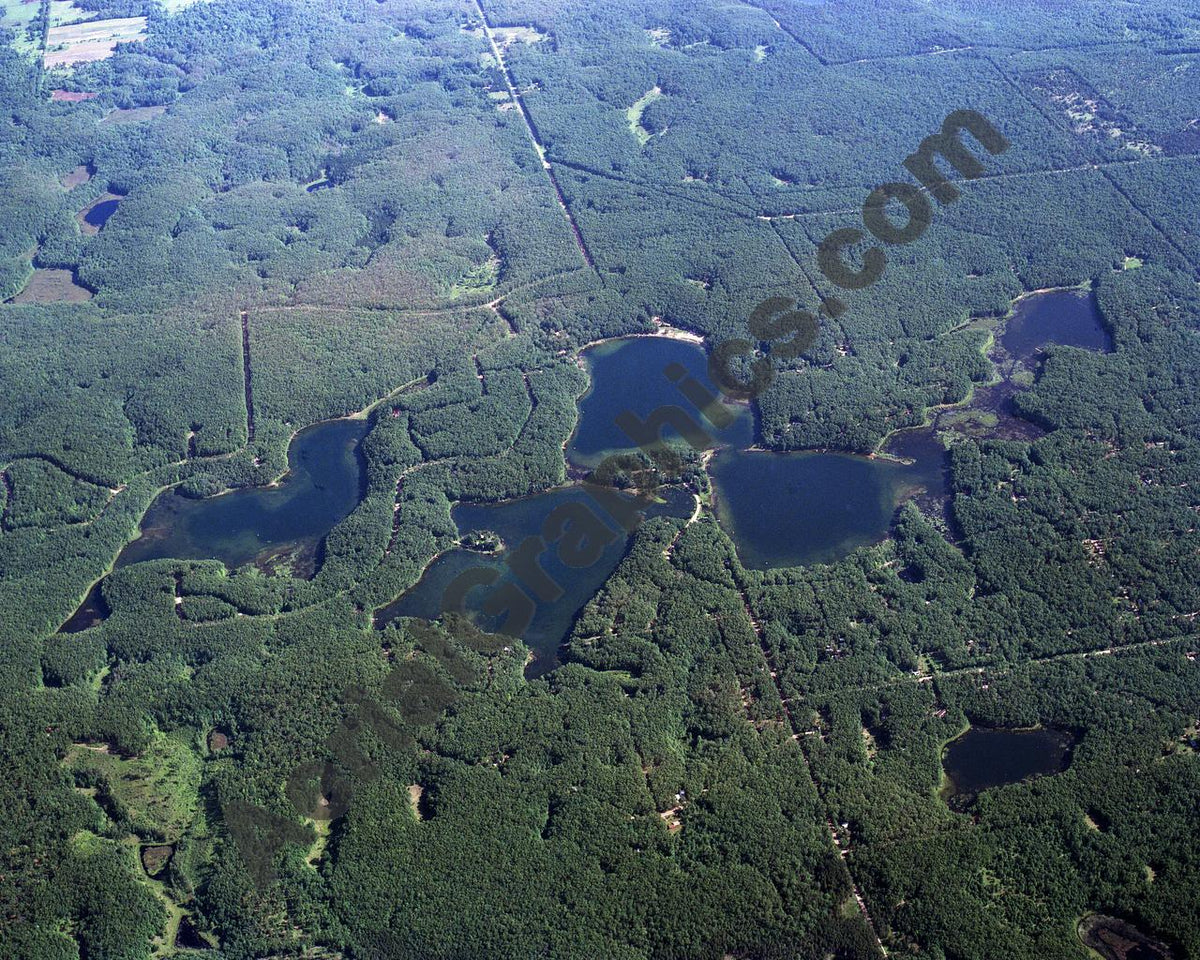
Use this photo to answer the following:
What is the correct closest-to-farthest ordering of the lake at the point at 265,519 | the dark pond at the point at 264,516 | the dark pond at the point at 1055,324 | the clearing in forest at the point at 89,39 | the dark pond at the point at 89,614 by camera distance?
the dark pond at the point at 89,614 → the lake at the point at 265,519 → the dark pond at the point at 264,516 → the dark pond at the point at 1055,324 → the clearing in forest at the point at 89,39

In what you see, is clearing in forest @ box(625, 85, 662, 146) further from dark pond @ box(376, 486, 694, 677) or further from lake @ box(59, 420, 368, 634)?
dark pond @ box(376, 486, 694, 677)

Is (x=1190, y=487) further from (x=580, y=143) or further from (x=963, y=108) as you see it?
(x=580, y=143)

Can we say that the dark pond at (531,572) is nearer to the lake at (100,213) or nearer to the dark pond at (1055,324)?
the dark pond at (1055,324)

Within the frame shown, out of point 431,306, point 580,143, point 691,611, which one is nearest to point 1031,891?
point 691,611

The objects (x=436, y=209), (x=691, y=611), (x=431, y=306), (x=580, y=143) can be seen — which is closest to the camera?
(x=691, y=611)

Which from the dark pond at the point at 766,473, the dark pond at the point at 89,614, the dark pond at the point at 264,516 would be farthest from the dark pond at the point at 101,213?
the dark pond at the point at 766,473

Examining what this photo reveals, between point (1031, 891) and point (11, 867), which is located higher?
point (1031, 891)

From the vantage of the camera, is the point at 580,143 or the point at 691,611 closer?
the point at 691,611
